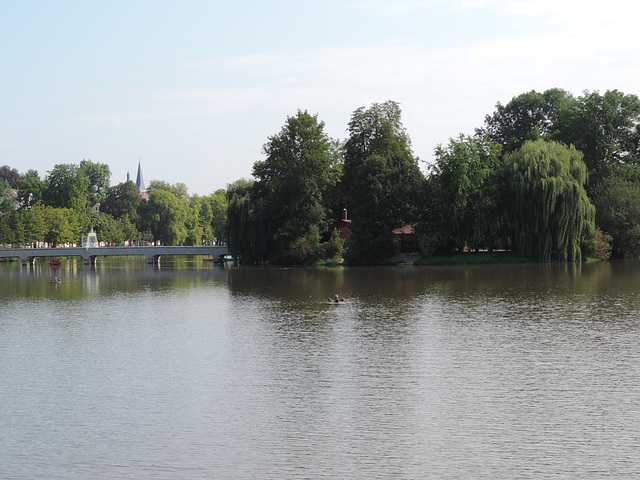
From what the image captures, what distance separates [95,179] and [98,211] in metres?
14.0

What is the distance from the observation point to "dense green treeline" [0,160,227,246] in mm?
133375

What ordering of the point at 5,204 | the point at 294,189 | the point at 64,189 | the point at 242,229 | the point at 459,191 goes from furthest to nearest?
the point at 64,189
the point at 5,204
the point at 242,229
the point at 294,189
the point at 459,191

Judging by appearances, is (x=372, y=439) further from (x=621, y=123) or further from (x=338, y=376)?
(x=621, y=123)

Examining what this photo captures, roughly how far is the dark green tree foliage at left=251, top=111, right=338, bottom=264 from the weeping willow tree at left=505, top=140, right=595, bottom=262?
73.3 feet

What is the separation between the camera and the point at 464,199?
77750 millimetres

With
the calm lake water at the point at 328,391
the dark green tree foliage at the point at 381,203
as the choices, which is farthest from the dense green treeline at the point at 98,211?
the calm lake water at the point at 328,391

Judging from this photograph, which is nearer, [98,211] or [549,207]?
[549,207]

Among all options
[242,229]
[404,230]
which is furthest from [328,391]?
[404,230]

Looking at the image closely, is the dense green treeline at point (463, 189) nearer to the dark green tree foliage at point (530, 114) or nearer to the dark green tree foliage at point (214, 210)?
the dark green tree foliage at point (530, 114)

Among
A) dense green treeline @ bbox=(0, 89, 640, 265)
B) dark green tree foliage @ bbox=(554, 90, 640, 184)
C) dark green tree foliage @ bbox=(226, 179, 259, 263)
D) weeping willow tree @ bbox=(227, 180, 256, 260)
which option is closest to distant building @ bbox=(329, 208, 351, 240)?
dense green treeline @ bbox=(0, 89, 640, 265)

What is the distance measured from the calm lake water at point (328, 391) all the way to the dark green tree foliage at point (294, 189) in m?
41.7

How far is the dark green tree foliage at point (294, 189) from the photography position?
84.3 m

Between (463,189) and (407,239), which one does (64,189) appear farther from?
(463,189)

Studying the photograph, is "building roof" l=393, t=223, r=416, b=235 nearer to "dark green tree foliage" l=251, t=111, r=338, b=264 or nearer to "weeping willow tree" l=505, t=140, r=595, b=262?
"dark green tree foliage" l=251, t=111, r=338, b=264
